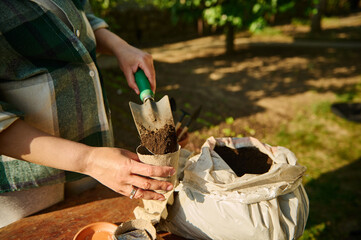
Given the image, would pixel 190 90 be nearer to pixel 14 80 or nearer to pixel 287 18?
pixel 14 80

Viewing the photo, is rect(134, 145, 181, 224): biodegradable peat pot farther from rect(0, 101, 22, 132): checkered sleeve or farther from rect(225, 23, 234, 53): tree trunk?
rect(225, 23, 234, 53): tree trunk

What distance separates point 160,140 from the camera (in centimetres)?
112

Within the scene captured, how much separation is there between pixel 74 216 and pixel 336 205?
2.79 meters

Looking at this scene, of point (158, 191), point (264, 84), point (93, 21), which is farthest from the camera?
point (264, 84)

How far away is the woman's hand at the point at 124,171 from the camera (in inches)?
39.8

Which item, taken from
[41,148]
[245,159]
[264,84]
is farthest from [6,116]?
[264,84]

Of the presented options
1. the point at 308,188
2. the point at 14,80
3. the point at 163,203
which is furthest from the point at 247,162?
the point at 308,188

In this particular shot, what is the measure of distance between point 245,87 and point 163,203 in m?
4.88

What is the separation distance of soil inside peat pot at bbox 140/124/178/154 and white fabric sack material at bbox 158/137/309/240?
0.26m

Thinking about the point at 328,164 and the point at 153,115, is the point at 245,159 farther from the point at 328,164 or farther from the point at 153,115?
the point at 328,164

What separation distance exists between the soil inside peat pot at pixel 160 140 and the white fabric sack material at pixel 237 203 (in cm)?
26

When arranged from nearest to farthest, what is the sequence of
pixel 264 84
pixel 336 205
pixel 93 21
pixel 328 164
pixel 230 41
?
pixel 93 21, pixel 336 205, pixel 328 164, pixel 264 84, pixel 230 41

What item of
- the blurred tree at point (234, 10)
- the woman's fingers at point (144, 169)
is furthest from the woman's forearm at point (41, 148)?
the blurred tree at point (234, 10)

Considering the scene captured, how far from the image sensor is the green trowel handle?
1391 mm
